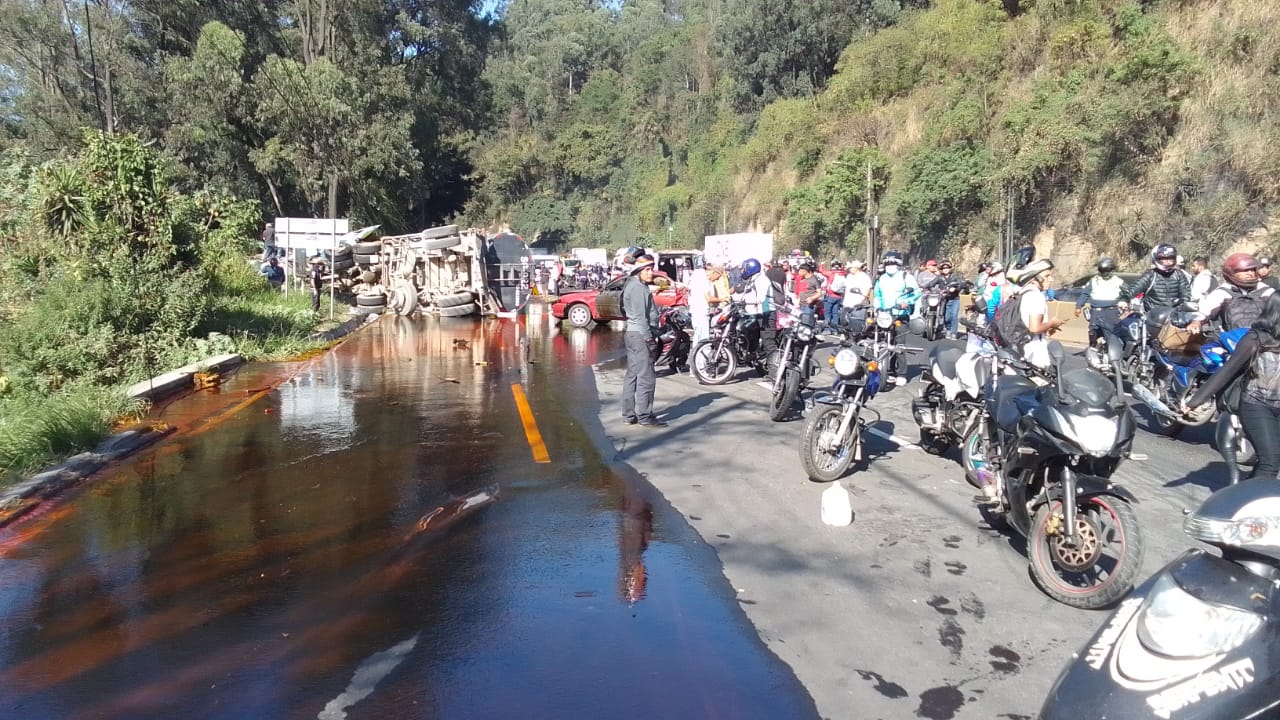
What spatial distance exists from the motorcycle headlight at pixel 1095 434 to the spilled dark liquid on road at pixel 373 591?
2.05 metres

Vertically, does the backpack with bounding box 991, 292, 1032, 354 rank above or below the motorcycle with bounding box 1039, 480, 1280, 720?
above

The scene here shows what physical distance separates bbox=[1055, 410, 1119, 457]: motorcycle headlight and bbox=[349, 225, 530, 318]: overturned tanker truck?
2232cm

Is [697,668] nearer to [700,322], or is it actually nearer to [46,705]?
[46,705]

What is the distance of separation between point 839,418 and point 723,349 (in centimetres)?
558

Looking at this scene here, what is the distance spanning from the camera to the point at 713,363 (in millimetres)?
13500

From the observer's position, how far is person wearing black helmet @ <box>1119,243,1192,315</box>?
1141 centimetres

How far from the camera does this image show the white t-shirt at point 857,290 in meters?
16.7

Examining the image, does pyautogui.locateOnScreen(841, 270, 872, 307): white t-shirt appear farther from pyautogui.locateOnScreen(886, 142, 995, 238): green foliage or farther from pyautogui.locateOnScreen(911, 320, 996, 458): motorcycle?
pyautogui.locateOnScreen(886, 142, 995, 238): green foliage

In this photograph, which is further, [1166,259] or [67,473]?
[1166,259]

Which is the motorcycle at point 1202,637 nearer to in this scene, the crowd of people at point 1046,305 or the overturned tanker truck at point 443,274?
the crowd of people at point 1046,305

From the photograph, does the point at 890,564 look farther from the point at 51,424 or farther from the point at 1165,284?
the point at 1165,284

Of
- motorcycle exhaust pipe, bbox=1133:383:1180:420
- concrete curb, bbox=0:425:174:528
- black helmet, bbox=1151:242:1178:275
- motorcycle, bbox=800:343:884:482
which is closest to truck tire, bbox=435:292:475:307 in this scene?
concrete curb, bbox=0:425:174:528

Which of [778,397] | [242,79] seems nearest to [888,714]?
[778,397]

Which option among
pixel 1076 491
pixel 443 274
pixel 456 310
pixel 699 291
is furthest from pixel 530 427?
pixel 443 274
